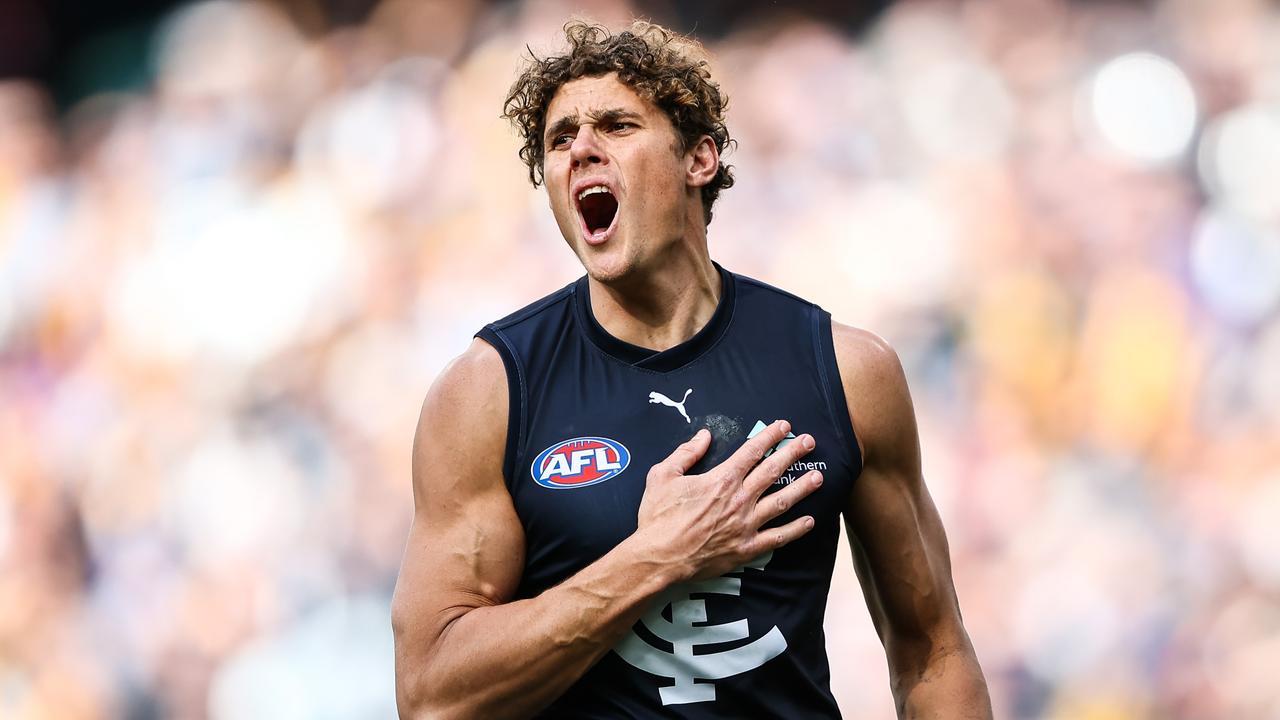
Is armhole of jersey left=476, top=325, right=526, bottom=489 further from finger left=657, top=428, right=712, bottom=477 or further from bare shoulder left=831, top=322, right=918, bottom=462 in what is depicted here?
bare shoulder left=831, top=322, right=918, bottom=462

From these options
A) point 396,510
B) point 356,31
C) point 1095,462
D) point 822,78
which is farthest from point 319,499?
point 1095,462

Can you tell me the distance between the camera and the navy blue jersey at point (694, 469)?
8.31 feet

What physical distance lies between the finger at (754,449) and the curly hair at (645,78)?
2.13 feet

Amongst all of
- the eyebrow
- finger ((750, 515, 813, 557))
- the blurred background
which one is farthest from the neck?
the blurred background

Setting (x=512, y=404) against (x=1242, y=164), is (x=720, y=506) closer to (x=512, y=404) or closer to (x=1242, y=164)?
(x=512, y=404)

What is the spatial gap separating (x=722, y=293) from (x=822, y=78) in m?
4.02

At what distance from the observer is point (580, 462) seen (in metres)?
2.57

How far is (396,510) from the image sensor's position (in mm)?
6062

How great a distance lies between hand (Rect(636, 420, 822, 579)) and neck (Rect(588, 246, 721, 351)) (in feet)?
0.95

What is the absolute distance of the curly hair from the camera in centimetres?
284

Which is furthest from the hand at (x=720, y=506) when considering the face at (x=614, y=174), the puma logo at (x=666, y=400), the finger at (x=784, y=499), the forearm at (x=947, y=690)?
the forearm at (x=947, y=690)

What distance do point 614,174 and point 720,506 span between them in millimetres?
720

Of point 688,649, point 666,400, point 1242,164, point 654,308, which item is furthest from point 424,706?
point 1242,164

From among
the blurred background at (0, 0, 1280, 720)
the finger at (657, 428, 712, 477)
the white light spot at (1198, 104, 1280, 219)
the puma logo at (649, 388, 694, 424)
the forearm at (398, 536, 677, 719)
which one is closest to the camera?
the forearm at (398, 536, 677, 719)
